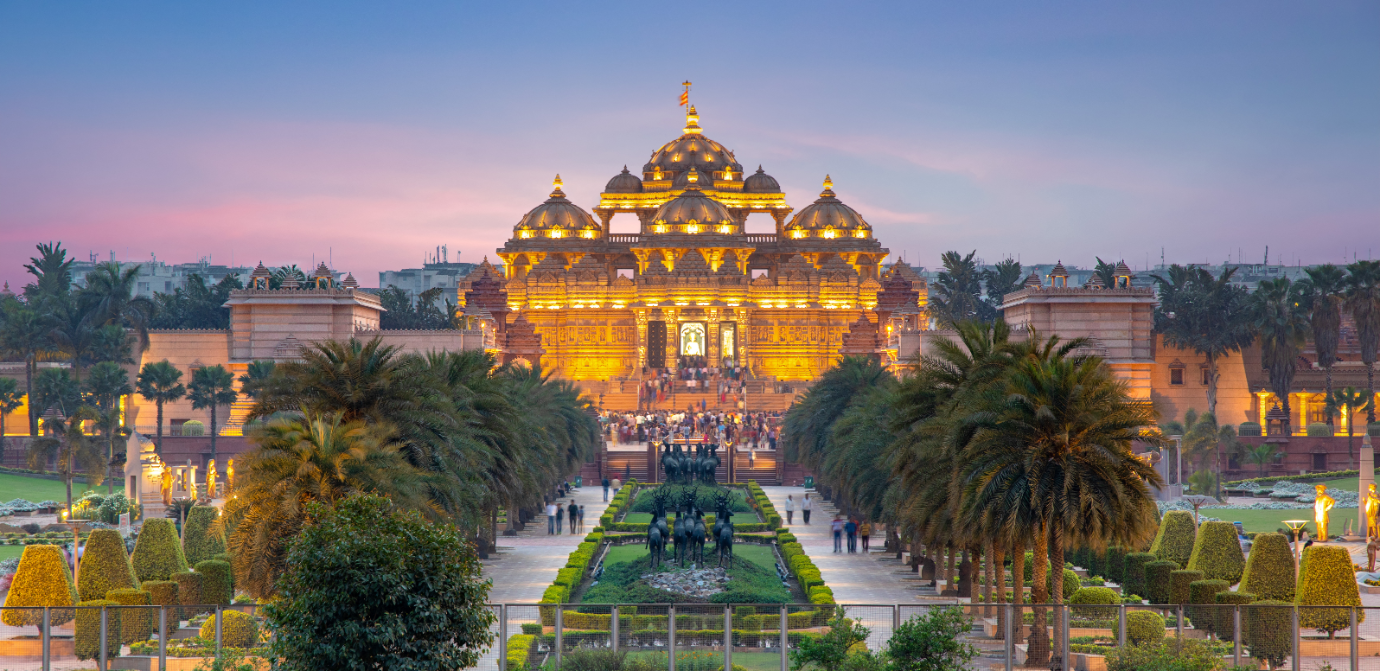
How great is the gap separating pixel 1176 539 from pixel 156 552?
22.1 meters

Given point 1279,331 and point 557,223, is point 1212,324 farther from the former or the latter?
point 557,223

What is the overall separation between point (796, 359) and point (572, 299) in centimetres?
1545

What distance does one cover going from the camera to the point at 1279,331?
85.6 metres

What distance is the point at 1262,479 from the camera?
7188 centimetres

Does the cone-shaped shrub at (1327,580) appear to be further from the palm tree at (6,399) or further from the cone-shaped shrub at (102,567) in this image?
the palm tree at (6,399)

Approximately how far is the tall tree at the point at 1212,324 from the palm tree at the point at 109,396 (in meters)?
54.1

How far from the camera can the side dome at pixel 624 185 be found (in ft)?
408

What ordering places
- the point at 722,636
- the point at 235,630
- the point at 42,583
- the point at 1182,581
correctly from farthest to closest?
1. the point at 1182,581
2. the point at 42,583
3. the point at 235,630
4. the point at 722,636

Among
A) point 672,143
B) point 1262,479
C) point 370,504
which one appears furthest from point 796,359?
point 370,504

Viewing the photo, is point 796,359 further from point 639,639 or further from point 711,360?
point 639,639

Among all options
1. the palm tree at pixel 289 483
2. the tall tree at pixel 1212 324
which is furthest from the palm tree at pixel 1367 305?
the palm tree at pixel 289 483

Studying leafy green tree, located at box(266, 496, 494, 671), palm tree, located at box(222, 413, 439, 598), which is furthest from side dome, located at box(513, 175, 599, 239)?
leafy green tree, located at box(266, 496, 494, 671)

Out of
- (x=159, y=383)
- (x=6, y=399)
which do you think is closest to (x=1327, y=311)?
(x=159, y=383)

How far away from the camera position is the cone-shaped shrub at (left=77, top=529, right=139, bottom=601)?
30500 millimetres
